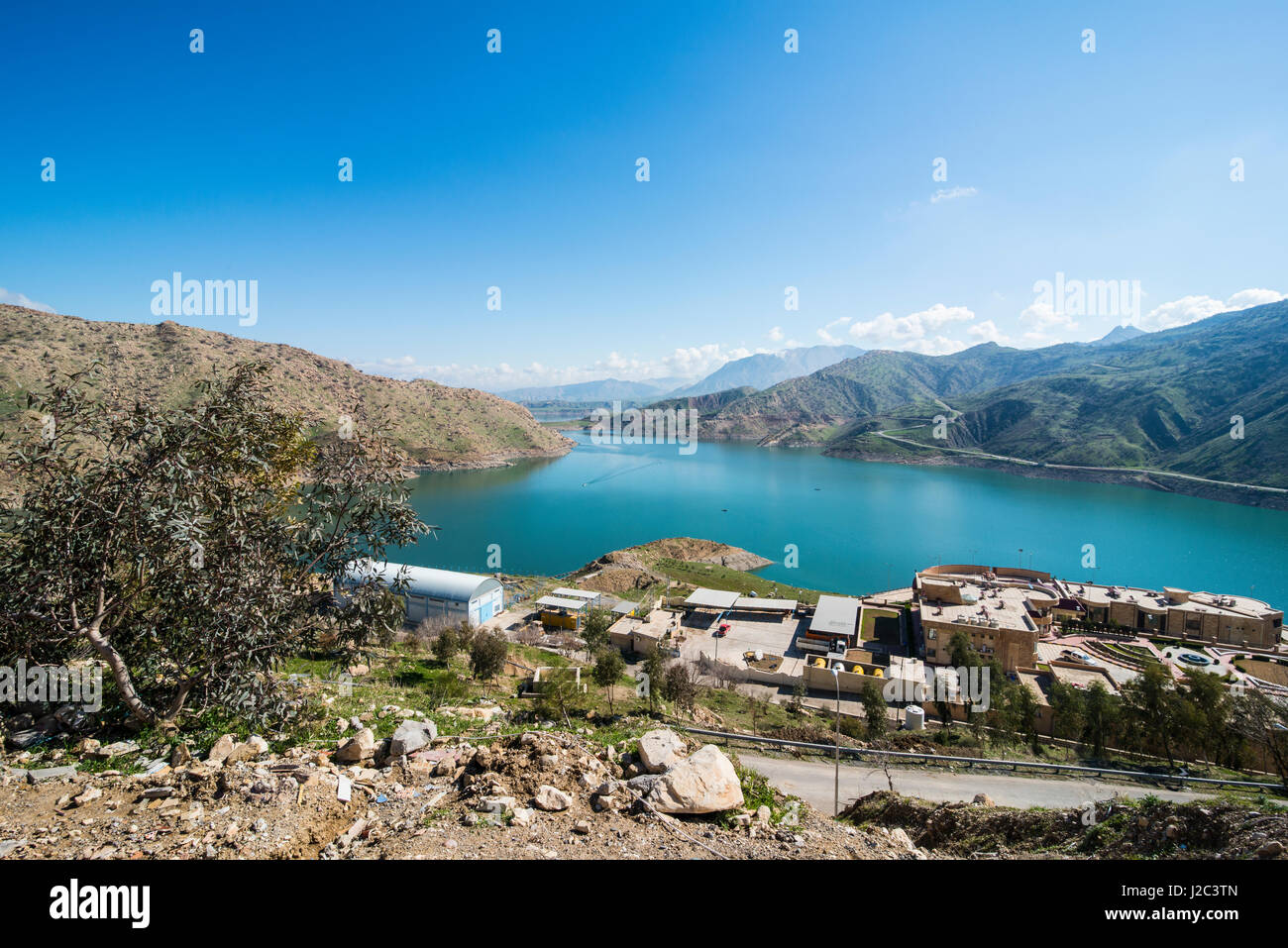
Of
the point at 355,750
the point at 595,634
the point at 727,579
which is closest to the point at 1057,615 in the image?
the point at 727,579

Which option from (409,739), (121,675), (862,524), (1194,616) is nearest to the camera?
(121,675)

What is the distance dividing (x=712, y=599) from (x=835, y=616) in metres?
5.86

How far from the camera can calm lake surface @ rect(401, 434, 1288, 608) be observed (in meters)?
40.3

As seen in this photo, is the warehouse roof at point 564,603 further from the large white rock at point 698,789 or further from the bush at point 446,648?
the large white rock at point 698,789

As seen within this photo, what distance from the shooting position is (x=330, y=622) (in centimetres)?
709

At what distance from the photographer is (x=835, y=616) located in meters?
24.3

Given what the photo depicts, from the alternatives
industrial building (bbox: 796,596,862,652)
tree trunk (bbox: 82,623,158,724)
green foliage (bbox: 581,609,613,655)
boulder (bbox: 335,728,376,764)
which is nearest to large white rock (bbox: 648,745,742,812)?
boulder (bbox: 335,728,376,764)

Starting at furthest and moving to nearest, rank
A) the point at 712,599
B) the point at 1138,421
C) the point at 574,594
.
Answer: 1. the point at 1138,421
2. the point at 712,599
3. the point at 574,594

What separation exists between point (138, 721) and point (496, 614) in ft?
62.0

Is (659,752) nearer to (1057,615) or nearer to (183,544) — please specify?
(183,544)

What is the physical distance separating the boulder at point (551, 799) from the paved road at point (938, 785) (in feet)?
19.5

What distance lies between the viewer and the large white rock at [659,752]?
5.52 m

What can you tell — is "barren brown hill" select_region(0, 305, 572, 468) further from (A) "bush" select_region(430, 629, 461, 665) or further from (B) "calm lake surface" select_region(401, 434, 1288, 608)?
(A) "bush" select_region(430, 629, 461, 665)

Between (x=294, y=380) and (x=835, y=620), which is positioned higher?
(x=294, y=380)
